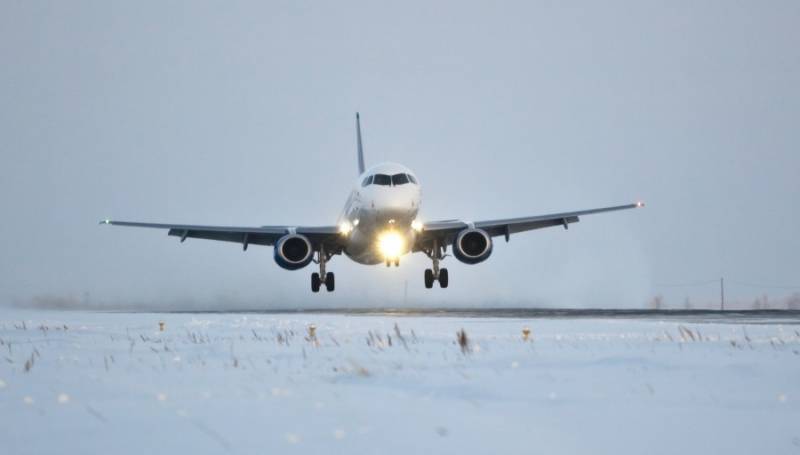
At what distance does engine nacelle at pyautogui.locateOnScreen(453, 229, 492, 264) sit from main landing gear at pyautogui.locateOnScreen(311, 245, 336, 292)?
21.8ft

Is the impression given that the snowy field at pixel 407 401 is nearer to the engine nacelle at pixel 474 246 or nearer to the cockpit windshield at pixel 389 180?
the cockpit windshield at pixel 389 180

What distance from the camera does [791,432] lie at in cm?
659

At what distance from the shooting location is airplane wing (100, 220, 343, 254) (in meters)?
41.5

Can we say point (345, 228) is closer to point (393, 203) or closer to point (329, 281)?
point (393, 203)

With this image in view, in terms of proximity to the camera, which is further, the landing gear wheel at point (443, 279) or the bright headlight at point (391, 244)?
the landing gear wheel at point (443, 279)

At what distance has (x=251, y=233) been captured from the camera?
144 ft

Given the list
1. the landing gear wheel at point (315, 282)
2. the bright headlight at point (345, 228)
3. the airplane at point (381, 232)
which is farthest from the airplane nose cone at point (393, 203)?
the landing gear wheel at point (315, 282)

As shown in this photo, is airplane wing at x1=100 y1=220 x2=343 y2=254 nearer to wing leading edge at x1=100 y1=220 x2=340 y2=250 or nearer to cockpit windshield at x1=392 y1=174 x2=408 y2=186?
wing leading edge at x1=100 y1=220 x2=340 y2=250

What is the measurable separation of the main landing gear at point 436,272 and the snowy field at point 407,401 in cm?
2918

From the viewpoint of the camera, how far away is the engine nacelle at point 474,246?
40750 mm

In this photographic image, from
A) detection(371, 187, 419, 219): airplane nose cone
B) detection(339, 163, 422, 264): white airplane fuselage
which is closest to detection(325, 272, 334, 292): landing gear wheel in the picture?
detection(339, 163, 422, 264): white airplane fuselage

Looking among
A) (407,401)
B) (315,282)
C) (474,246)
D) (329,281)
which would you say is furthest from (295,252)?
(407,401)

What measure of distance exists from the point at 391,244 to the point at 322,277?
695cm

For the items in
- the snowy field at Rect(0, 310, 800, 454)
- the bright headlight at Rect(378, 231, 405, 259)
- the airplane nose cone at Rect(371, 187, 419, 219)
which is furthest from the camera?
the bright headlight at Rect(378, 231, 405, 259)
